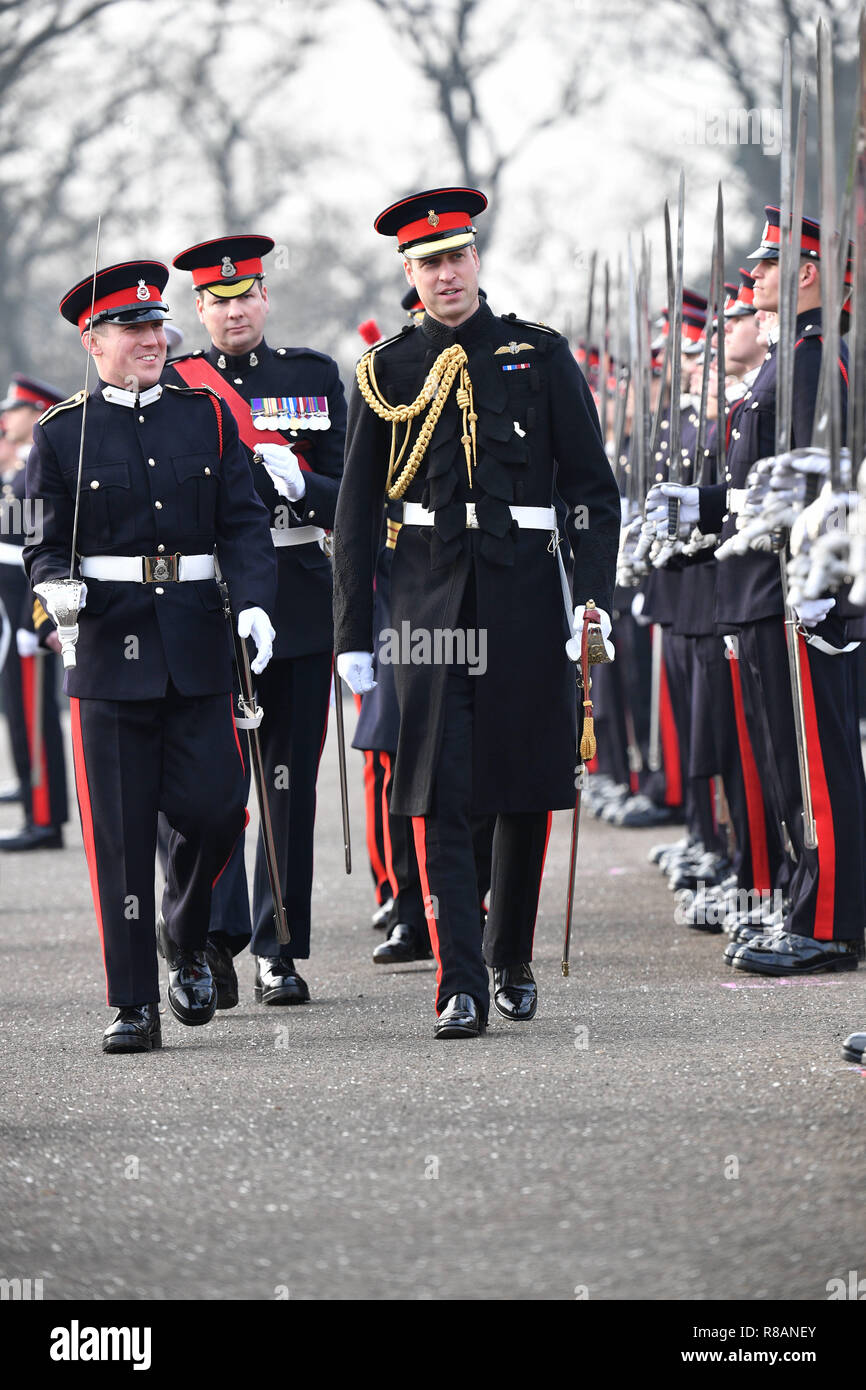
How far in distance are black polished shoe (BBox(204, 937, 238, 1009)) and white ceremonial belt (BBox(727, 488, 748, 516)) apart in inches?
81.5

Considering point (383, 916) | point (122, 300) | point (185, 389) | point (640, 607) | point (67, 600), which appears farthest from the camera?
point (640, 607)

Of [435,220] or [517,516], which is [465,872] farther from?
[435,220]

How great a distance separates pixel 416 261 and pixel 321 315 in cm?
2602

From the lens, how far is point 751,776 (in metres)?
7.12

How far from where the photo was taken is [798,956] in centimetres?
637

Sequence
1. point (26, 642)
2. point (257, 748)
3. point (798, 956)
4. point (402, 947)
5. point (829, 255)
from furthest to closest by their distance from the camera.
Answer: point (26, 642) → point (402, 947) → point (798, 956) → point (257, 748) → point (829, 255)

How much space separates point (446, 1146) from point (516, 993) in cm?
137

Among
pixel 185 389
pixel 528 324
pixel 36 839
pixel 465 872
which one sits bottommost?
pixel 36 839

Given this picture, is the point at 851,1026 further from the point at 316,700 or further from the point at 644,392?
the point at 644,392

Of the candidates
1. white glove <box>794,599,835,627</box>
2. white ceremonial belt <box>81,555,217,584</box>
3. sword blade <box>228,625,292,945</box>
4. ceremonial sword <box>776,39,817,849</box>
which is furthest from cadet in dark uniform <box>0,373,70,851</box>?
white glove <box>794,599,835,627</box>

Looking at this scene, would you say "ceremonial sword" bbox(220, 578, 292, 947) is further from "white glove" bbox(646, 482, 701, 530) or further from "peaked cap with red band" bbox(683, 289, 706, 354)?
"peaked cap with red band" bbox(683, 289, 706, 354)

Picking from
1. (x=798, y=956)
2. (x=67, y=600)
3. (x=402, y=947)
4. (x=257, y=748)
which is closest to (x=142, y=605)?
(x=67, y=600)
